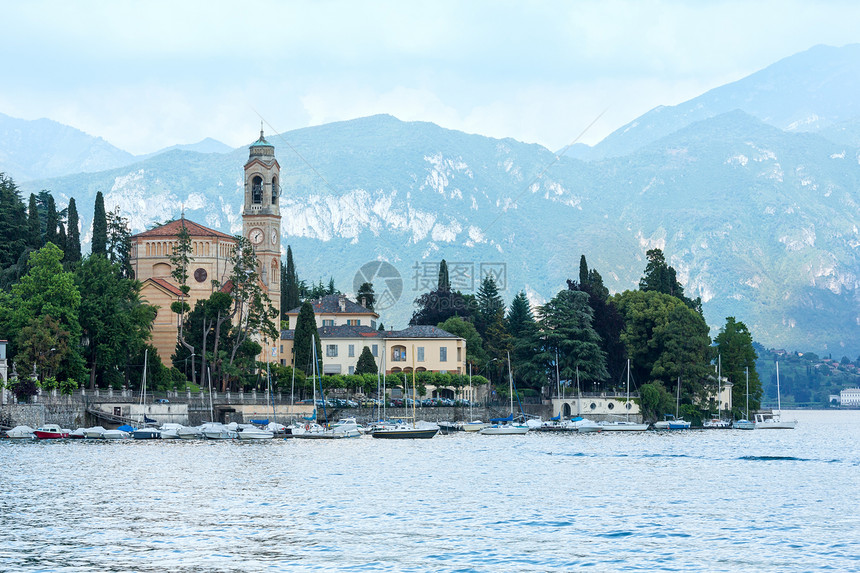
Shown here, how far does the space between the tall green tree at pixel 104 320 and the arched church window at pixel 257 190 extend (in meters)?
43.1

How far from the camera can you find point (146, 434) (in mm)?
90000

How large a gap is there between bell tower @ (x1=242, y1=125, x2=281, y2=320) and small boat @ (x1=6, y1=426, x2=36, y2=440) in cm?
5581

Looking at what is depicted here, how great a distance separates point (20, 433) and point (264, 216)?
2366 inches

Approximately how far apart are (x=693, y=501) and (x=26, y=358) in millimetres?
54431

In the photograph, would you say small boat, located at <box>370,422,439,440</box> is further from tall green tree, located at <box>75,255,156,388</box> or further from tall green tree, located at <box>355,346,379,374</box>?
tall green tree, located at <box>355,346,379,374</box>

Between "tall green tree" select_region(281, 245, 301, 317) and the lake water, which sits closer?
the lake water

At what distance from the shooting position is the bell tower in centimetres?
13800

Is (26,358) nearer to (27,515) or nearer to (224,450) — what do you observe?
(224,450)

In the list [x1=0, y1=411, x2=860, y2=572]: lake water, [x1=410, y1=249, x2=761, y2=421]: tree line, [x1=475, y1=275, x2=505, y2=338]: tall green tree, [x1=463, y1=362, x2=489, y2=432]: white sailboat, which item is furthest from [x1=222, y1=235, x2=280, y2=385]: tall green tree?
[x1=475, y1=275, x2=505, y2=338]: tall green tree

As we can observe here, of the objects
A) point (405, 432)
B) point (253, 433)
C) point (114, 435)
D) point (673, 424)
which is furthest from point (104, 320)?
point (673, 424)

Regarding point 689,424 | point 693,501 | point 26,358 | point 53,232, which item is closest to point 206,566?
point 693,501

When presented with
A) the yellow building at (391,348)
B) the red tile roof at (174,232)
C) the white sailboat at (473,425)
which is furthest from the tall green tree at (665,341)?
the red tile roof at (174,232)

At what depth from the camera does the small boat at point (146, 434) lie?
294 ft

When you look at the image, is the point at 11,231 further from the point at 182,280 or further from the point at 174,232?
the point at 174,232
